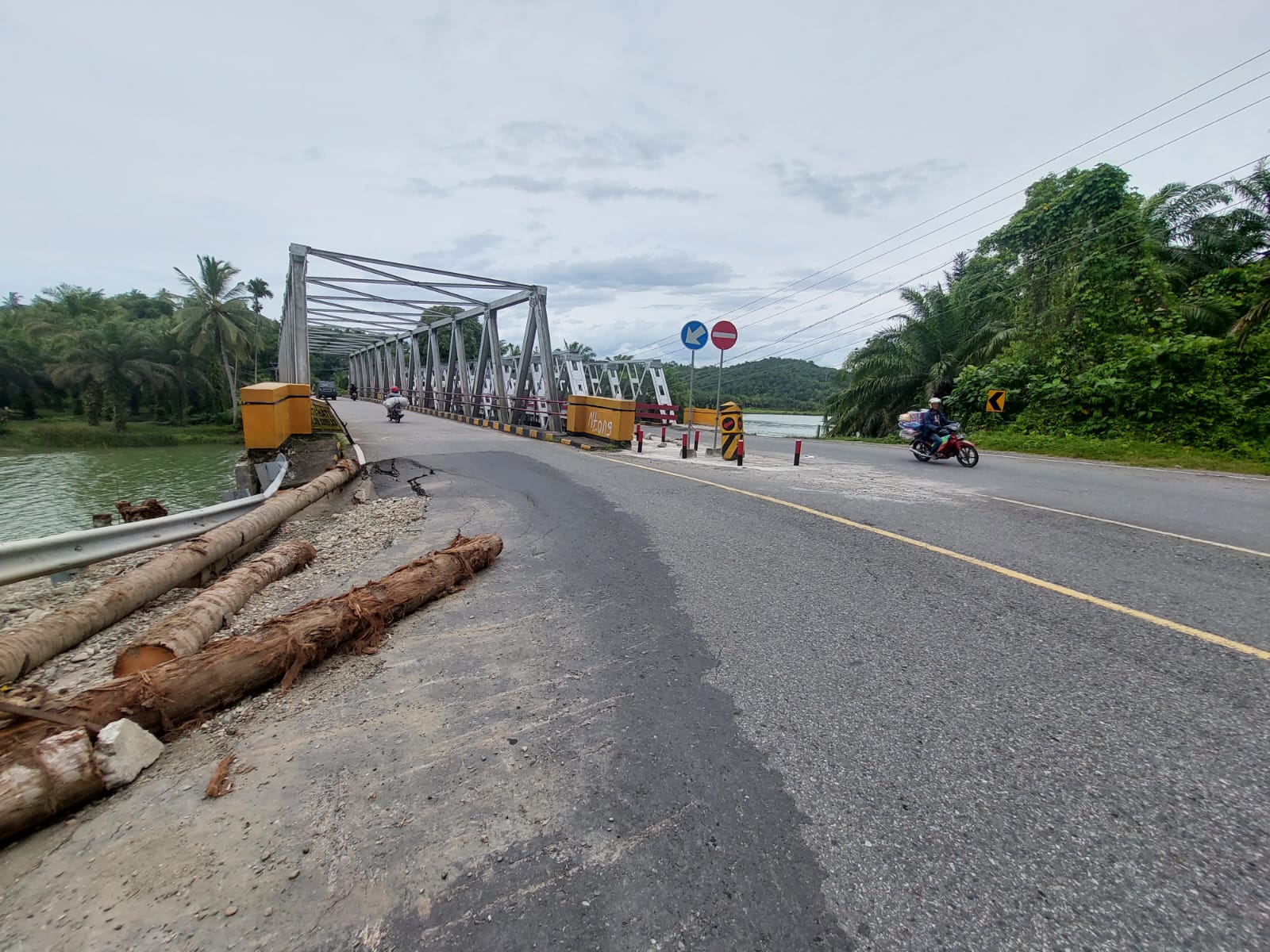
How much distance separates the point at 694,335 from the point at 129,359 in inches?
1794

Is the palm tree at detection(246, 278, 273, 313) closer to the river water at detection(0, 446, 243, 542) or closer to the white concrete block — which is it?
the river water at detection(0, 446, 243, 542)

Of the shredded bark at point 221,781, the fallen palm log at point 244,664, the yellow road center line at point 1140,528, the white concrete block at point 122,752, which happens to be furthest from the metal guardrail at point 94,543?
the yellow road center line at point 1140,528

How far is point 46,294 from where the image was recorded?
4834 cm

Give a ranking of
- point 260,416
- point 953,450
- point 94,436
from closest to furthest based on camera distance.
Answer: point 260,416 → point 953,450 → point 94,436

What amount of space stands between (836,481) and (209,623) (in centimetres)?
803

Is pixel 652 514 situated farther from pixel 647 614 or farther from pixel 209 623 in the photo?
pixel 209 623

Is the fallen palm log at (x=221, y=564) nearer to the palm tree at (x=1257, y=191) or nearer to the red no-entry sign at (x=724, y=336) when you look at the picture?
the red no-entry sign at (x=724, y=336)

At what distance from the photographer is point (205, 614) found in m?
3.42

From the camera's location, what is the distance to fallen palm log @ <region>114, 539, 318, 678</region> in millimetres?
2812

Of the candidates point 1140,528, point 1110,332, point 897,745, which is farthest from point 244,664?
point 1110,332

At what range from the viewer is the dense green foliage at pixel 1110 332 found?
12703mm

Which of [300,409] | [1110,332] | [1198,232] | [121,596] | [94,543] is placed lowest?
[121,596]

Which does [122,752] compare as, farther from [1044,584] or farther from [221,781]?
[1044,584]

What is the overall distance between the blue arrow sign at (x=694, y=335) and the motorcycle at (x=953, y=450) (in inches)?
202
